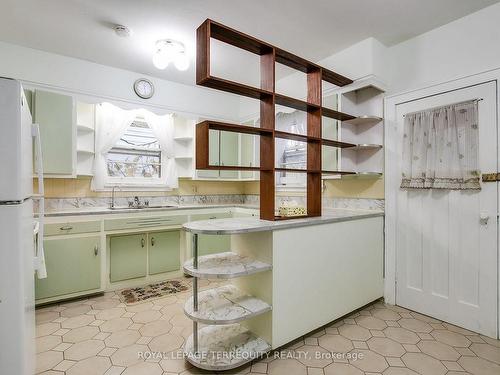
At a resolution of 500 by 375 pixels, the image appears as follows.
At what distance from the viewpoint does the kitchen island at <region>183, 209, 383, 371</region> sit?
1845 millimetres

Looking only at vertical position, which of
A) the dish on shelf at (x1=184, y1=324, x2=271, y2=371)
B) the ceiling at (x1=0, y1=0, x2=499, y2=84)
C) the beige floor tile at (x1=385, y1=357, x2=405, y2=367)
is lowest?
the beige floor tile at (x1=385, y1=357, x2=405, y2=367)

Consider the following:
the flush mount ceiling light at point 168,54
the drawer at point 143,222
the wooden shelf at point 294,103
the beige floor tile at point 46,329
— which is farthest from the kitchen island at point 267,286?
the flush mount ceiling light at point 168,54

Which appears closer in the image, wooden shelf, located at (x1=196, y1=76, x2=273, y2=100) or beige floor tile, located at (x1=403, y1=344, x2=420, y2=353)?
wooden shelf, located at (x1=196, y1=76, x2=273, y2=100)

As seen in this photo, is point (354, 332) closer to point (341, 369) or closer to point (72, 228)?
point (341, 369)

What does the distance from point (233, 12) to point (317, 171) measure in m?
1.60

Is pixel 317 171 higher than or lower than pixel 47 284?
higher

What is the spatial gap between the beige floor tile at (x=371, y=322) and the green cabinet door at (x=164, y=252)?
2308mm

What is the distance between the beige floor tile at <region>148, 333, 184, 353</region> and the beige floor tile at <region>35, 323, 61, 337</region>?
3.09ft

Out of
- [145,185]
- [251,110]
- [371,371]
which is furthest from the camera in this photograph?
[251,110]

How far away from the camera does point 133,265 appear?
11.1ft

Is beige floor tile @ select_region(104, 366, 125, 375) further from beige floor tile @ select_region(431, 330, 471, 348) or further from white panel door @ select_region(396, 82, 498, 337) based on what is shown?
white panel door @ select_region(396, 82, 498, 337)

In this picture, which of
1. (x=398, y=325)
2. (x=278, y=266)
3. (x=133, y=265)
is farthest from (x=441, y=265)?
(x=133, y=265)

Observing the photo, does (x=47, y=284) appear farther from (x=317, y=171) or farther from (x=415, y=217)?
(x=415, y=217)

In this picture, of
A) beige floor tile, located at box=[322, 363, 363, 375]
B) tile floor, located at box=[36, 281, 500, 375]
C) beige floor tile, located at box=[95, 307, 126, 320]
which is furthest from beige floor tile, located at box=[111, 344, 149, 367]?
beige floor tile, located at box=[322, 363, 363, 375]
